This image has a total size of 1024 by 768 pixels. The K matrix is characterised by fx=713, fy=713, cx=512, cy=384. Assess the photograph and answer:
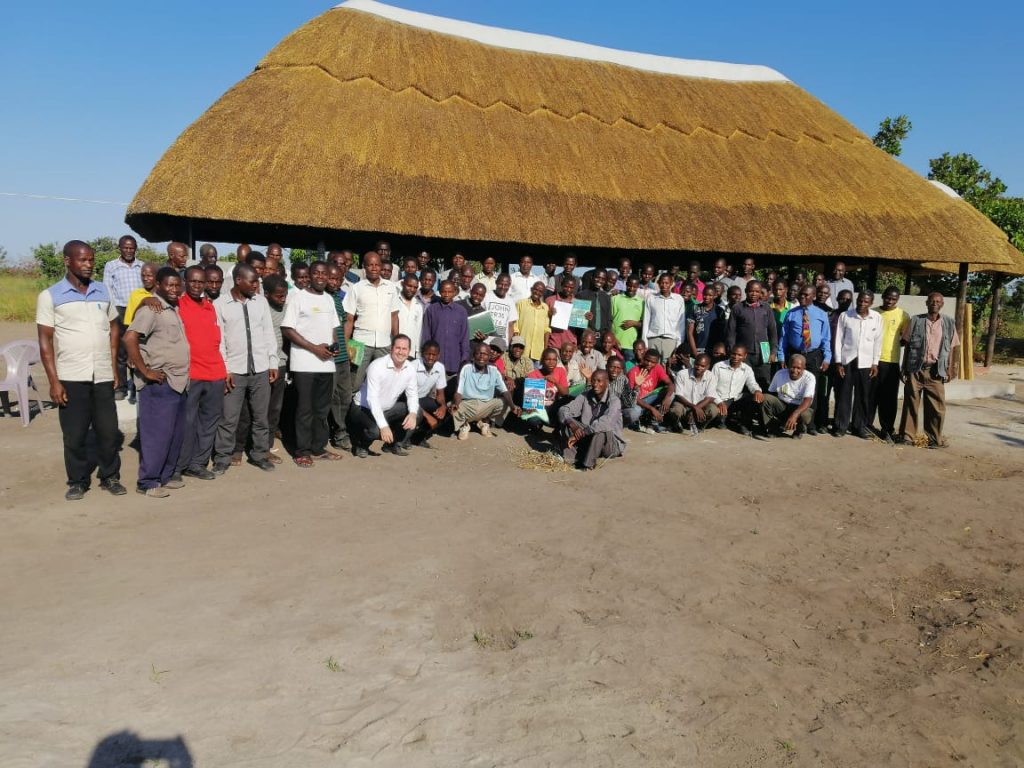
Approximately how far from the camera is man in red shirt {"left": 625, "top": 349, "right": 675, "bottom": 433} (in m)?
8.20

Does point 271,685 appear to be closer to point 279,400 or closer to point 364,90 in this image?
point 279,400

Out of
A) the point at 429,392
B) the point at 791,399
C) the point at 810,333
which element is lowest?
the point at 791,399

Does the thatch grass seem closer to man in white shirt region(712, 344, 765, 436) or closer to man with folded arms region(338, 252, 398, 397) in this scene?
man with folded arms region(338, 252, 398, 397)

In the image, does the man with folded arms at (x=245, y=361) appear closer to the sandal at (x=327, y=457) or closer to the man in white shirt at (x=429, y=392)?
the sandal at (x=327, y=457)

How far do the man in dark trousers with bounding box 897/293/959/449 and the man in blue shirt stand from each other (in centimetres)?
90

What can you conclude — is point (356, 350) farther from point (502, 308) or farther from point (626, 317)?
point (626, 317)

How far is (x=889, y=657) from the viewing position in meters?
3.42

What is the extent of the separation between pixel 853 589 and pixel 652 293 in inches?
205

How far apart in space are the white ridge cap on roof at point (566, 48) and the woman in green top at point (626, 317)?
8505mm

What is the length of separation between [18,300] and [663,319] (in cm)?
2288

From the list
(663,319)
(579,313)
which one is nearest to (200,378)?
(579,313)

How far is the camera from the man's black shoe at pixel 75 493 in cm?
531

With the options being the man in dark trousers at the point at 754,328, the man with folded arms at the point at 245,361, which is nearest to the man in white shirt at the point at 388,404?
the man with folded arms at the point at 245,361

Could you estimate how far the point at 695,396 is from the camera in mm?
8344
